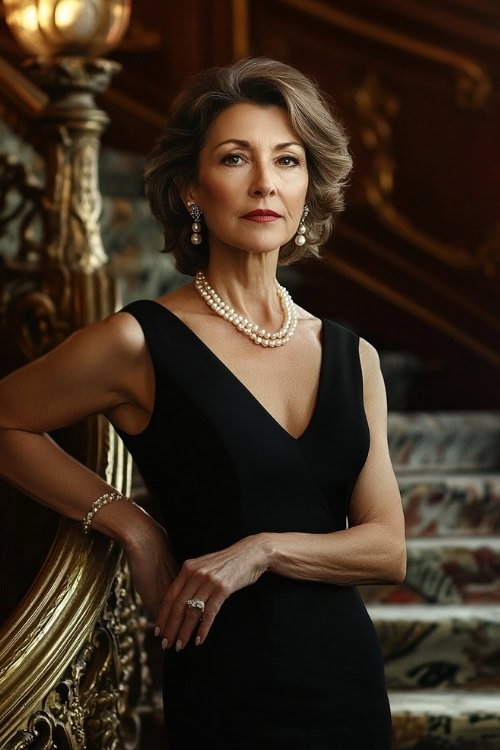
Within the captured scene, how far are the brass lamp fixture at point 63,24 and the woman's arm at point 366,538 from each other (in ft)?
4.11

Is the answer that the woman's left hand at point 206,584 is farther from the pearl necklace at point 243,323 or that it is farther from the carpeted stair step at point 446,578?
the carpeted stair step at point 446,578

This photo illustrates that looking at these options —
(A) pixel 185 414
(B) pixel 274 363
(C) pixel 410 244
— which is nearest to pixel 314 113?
(B) pixel 274 363

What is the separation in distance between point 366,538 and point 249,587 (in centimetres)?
22

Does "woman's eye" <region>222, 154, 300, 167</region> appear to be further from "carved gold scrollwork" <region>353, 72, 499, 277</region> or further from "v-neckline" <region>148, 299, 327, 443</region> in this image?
"carved gold scrollwork" <region>353, 72, 499, 277</region>

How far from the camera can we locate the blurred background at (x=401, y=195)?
4117 mm

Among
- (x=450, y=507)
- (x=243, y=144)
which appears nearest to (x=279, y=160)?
(x=243, y=144)

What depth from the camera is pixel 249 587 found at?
184 centimetres

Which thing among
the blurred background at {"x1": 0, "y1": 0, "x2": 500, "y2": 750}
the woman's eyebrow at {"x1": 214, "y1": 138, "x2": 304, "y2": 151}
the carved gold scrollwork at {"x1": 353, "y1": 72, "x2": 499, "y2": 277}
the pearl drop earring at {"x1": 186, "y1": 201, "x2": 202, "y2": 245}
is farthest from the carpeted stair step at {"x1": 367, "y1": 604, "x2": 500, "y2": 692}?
the carved gold scrollwork at {"x1": 353, "y1": 72, "x2": 499, "y2": 277}

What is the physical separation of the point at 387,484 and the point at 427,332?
295 centimetres

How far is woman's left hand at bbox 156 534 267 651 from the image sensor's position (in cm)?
173

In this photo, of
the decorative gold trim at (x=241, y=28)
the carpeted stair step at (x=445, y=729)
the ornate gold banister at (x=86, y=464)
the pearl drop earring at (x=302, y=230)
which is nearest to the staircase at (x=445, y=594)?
the carpeted stair step at (x=445, y=729)

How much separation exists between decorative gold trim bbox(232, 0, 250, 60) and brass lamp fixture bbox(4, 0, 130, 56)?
2472 millimetres

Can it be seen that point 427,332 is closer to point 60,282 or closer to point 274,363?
point 60,282

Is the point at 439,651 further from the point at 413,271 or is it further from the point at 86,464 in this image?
the point at 413,271
